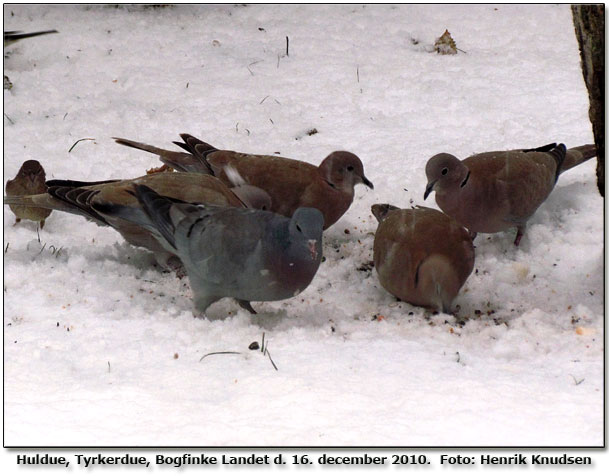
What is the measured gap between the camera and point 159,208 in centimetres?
406

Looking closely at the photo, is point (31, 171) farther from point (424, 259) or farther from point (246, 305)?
point (424, 259)

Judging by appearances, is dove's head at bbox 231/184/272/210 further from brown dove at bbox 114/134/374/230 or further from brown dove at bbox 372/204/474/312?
brown dove at bbox 372/204/474/312

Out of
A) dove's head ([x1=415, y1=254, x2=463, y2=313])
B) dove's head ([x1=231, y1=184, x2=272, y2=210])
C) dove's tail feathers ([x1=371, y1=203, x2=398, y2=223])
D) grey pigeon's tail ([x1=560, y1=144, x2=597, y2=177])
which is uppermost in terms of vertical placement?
dove's head ([x1=231, y1=184, x2=272, y2=210])

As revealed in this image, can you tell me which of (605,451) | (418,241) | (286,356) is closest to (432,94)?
(418,241)

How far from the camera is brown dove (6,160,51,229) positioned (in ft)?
16.0

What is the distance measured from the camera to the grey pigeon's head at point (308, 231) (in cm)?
374

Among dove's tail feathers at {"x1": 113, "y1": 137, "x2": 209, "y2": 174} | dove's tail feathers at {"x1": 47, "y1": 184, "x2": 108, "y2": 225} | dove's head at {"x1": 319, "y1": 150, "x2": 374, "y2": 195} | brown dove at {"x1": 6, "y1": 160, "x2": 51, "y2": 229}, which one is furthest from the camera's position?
dove's tail feathers at {"x1": 113, "y1": 137, "x2": 209, "y2": 174}

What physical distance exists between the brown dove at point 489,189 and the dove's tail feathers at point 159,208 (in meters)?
1.50

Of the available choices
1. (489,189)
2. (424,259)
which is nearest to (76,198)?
(424,259)

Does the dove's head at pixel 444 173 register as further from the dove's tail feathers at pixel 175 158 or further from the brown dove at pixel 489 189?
the dove's tail feathers at pixel 175 158

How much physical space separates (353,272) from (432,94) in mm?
2349

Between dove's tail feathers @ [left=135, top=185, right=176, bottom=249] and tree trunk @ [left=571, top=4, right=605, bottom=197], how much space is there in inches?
89.1

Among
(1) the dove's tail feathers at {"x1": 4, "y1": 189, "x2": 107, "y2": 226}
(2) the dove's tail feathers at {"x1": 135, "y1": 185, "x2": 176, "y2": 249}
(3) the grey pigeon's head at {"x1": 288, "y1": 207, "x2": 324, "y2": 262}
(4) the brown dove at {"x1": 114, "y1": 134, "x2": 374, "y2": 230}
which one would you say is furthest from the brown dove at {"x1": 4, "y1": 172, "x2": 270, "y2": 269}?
(3) the grey pigeon's head at {"x1": 288, "y1": 207, "x2": 324, "y2": 262}

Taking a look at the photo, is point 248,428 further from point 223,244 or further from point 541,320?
point 541,320
